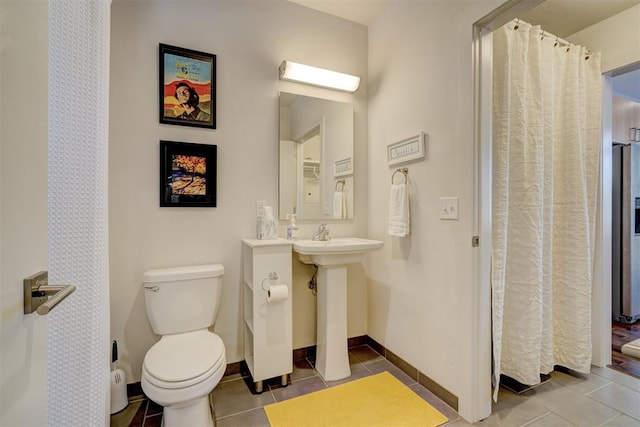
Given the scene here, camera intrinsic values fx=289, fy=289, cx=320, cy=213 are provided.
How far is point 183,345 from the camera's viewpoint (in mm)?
1555

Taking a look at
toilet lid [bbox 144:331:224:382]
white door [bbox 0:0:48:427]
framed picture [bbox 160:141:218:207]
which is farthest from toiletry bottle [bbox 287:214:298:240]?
white door [bbox 0:0:48:427]

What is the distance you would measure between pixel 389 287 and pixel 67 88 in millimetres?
2087

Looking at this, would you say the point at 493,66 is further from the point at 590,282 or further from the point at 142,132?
the point at 142,132

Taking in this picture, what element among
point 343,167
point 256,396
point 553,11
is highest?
point 553,11

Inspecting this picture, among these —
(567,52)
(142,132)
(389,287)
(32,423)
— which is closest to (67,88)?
(32,423)

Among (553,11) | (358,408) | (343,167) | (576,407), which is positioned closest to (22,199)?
(358,408)

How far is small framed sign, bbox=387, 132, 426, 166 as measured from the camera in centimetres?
186

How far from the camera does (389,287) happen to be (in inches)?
87.2

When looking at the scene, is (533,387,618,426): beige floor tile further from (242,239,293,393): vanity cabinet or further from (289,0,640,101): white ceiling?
(289,0,640,101): white ceiling

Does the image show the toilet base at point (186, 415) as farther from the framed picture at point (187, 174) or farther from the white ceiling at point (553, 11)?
the white ceiling at point (553, 11)

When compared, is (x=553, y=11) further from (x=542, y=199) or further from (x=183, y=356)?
(x=183, y=356)

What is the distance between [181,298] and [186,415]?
0.59 m

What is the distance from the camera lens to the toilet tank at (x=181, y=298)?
1654mm

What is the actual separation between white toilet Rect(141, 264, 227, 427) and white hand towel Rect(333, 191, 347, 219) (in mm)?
971
